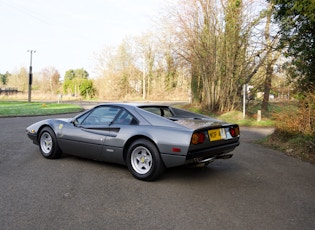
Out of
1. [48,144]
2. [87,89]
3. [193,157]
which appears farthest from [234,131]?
[87,89]

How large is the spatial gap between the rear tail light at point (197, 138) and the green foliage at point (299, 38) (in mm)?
4521

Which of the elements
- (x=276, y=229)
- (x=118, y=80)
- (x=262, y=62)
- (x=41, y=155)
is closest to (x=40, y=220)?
(x=276, y=229)

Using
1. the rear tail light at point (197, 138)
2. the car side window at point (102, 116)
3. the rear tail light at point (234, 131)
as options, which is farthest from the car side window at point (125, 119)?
the rear tail light at point (234, 131)

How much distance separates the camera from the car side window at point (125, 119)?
17.4ft

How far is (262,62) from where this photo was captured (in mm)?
17953

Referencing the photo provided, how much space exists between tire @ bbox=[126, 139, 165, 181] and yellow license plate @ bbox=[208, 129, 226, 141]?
0.92 meters

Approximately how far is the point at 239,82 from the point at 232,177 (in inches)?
590

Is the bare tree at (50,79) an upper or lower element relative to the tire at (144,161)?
upper

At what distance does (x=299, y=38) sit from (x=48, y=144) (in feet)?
23.0

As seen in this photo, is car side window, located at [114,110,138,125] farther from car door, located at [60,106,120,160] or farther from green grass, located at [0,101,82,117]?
green grass, located at [0,101,82,117]

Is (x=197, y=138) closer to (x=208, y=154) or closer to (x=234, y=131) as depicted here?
(x=208, y=154)

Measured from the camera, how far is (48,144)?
252 inches

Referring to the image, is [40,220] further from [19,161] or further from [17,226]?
[19,161]

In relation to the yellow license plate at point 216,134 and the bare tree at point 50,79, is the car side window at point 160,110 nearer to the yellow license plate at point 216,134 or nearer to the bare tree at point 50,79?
the yellow license plate at point 216,134
